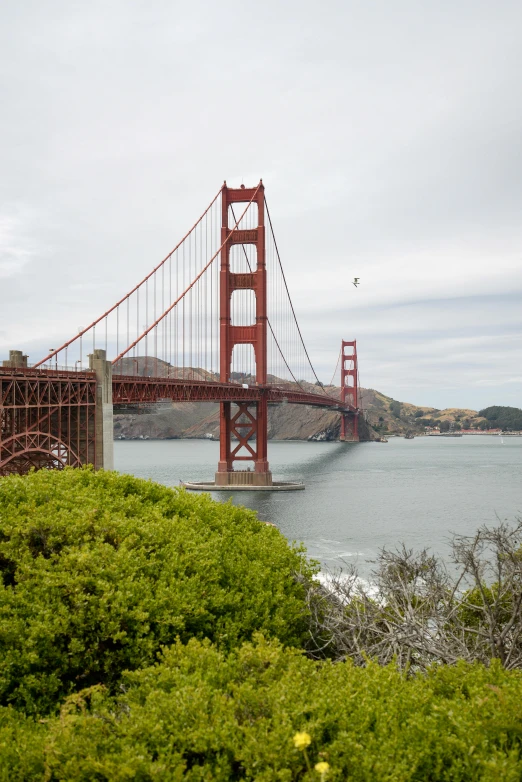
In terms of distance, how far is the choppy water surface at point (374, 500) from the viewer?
3125 centimetres

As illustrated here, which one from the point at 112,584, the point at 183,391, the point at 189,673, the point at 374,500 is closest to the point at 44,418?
the point at 183,391

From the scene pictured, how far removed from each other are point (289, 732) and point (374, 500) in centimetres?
4203

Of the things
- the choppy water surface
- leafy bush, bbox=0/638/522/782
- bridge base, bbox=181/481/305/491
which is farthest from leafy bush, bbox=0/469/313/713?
bridge base, bbox=181/481/305/491

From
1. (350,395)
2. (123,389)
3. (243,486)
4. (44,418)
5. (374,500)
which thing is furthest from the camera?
(350,395)

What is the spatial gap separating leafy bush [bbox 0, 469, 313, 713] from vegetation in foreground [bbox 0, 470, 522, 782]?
20mm

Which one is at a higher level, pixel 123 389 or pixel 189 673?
pixel 123 389

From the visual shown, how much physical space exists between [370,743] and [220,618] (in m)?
2.99

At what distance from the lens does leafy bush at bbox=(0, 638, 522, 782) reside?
4.24m

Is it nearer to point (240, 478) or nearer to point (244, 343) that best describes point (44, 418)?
point (240, 478)

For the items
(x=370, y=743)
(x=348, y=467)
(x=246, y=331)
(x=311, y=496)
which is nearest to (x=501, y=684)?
(x=370, y=743)

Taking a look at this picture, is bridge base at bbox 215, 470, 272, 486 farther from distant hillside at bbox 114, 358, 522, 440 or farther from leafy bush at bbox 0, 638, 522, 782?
distant hillside at bbox 114, 358, 522, 440

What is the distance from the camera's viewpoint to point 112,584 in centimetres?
642

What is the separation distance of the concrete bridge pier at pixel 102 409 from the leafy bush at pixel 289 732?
24.7m

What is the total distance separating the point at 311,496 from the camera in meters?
47.4
